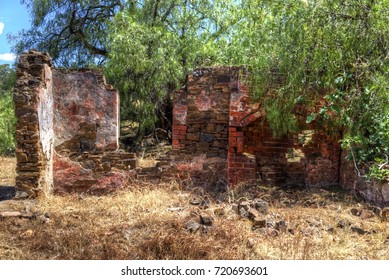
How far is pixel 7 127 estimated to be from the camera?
12078mm

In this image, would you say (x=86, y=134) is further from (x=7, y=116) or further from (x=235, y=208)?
(x=7, y=116)

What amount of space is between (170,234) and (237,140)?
338cm

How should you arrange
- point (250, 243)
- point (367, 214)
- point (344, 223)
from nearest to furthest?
point (250, 243) → point (344, 223) → point (367, 214)

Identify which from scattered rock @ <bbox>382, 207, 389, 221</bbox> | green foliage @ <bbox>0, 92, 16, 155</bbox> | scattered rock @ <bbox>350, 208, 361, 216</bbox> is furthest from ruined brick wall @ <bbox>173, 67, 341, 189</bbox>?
green foliage @ <bbox>0, 92, 16, 155</bbox>

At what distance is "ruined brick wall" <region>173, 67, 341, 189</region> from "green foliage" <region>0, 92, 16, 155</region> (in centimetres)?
653

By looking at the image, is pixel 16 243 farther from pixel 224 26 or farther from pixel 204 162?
pixel 224 26

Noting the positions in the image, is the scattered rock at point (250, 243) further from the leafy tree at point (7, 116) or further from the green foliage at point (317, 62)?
the leafy tree at point (7, 116)

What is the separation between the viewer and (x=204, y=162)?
7746 millimetres

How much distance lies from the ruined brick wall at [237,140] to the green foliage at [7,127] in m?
6.53

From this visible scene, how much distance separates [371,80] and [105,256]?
4.62m

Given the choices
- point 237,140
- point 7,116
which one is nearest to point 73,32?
point 7,116

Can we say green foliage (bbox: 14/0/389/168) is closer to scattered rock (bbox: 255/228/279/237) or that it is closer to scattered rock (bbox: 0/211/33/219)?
scattered rock (bbox: 255/228/279/237)

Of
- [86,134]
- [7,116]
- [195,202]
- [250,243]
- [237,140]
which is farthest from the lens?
[7,116]
